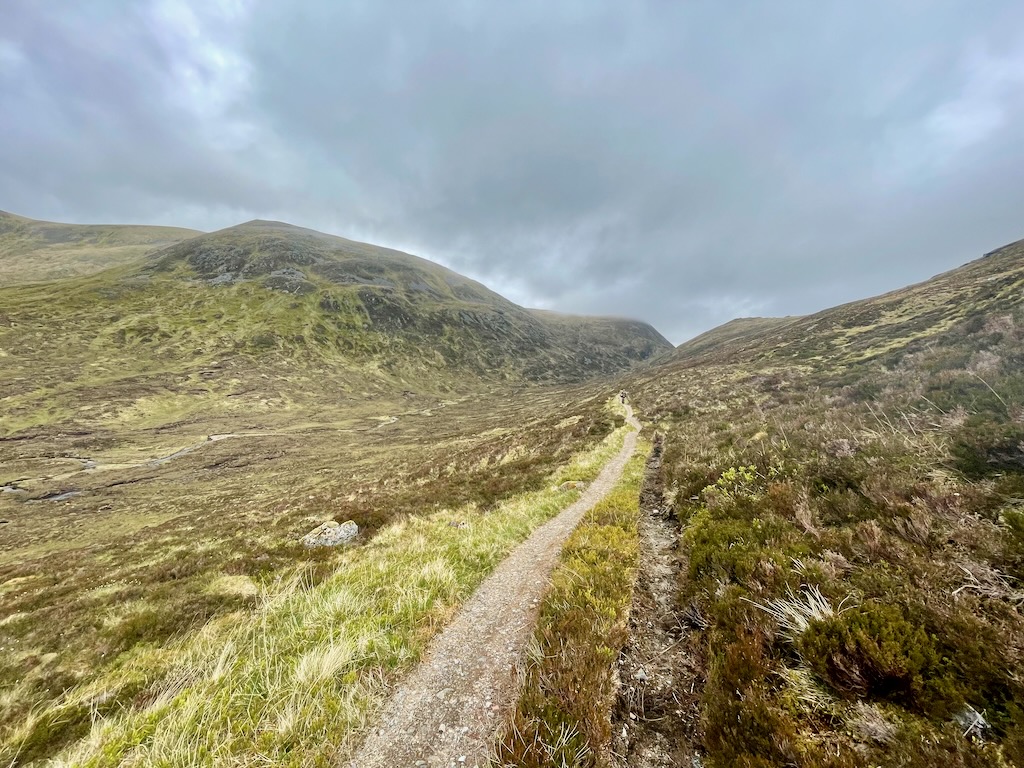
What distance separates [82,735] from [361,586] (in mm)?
4713

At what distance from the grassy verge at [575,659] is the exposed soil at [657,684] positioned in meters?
0.24

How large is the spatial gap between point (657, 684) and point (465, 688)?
2500mm

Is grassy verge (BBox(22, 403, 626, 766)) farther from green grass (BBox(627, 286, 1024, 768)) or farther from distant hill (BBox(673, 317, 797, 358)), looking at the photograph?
distant hill (BBox(673, 317, 797, 358))

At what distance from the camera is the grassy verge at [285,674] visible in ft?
14.5

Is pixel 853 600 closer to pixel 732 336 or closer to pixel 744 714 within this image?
pixel 744 714

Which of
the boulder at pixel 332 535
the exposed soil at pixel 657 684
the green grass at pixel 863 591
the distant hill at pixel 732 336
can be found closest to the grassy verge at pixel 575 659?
the exposed soil at pixel 657 684

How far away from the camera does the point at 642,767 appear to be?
3.92 metres

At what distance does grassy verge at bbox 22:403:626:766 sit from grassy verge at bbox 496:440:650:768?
6.30 feet

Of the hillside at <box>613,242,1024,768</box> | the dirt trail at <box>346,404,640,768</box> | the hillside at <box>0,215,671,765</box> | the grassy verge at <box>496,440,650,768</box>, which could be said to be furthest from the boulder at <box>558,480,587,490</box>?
the dirt trail at <box>346,404,640,768</box>

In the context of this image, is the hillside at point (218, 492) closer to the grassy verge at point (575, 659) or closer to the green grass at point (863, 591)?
the grassy verge at point (575, 659)

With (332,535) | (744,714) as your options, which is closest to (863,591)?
(744,714)

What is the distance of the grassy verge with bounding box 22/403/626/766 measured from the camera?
174 inches

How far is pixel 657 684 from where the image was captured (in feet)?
16.5

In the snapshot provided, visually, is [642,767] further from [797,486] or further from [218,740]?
[797,486]
